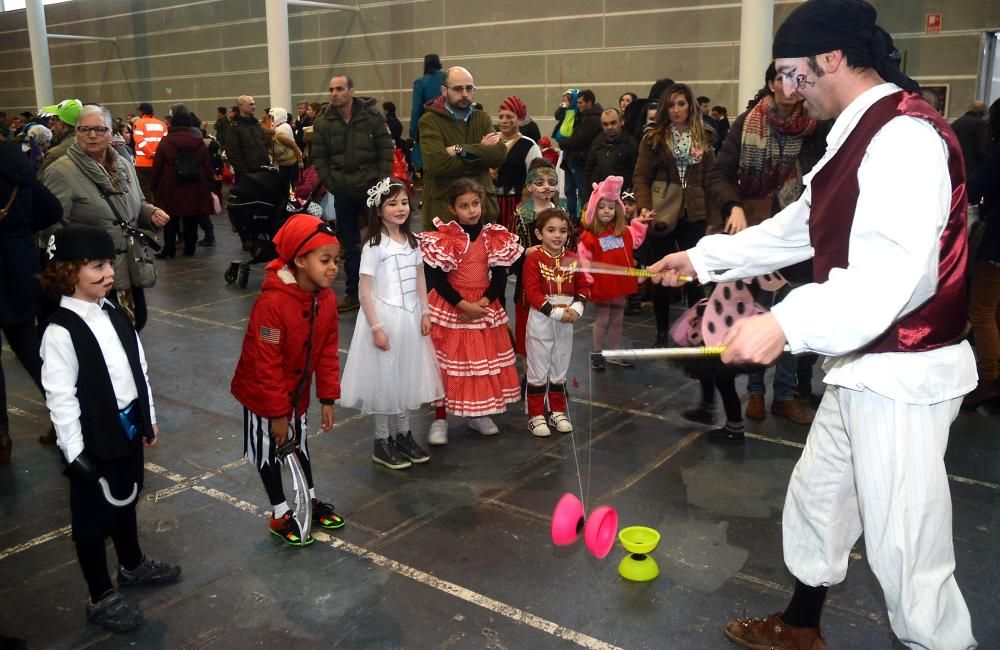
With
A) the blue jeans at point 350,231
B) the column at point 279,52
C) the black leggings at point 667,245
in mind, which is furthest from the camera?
the column at point 279,52

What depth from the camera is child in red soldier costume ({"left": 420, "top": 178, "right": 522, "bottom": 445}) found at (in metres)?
4.93

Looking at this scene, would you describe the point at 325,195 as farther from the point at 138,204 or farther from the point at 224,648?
the point at 224,648

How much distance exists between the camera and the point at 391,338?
182 inches

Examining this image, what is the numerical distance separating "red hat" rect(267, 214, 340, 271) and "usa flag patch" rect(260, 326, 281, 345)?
291 mm

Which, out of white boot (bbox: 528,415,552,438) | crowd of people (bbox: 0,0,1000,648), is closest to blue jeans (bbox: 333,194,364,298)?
crowd of people (bbox: 0,0,1000,648)

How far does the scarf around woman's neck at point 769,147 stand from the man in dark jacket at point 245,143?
788cm

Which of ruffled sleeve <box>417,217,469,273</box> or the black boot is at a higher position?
ruffled sleeve <box>417,217,469,273</box>

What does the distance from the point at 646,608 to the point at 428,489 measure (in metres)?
1.43

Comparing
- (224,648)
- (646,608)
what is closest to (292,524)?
(224,648)

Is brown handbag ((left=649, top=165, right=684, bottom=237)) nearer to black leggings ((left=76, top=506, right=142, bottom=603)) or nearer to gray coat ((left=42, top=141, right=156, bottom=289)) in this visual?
gray coat ((left=42, top=141, right=156, bottom=289))

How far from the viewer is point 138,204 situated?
5551mm

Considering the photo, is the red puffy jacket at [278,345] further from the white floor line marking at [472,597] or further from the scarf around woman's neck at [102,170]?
the scarf around woman's neck at [102,170]

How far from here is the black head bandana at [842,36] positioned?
7.66 ft

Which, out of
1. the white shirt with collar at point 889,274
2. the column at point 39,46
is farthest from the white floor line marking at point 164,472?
the column at point 39,46
